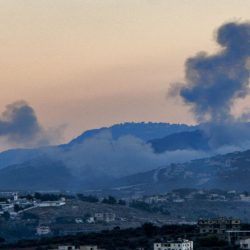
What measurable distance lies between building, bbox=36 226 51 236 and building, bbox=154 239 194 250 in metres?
57.5

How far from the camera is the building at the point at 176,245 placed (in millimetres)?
115656

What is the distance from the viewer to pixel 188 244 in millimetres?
117750

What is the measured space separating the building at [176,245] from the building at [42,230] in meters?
57.5

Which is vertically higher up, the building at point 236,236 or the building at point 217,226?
the building at point 217,226

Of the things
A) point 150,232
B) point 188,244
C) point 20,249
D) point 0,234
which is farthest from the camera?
point 0,234

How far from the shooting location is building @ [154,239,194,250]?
379ft

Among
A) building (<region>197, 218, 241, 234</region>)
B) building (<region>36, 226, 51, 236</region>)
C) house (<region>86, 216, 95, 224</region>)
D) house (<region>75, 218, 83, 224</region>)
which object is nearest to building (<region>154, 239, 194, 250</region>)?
building (<region>197, 218, 241, 234</region>)

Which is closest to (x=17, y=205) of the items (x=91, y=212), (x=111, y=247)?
(x=91, y=212)

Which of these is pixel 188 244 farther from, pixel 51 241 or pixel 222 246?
pixel 51 241

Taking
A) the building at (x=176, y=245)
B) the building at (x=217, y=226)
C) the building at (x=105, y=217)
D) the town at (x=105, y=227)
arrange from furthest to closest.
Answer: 1. the building at (x=105, y=217)
2. the building at (x=217, y=226)
3. the town at (x=105, y=227)
4. the building at (x=176, y=245)

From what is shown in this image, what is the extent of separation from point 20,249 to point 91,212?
227 ft

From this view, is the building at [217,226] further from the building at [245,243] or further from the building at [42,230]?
the building at [42,230]

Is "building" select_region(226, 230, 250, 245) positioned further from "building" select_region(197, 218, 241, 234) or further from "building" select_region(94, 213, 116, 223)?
"building" select_region(94, 213, 116, 223)

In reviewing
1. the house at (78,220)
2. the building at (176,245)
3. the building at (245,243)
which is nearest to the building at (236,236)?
the building at (245,243)
